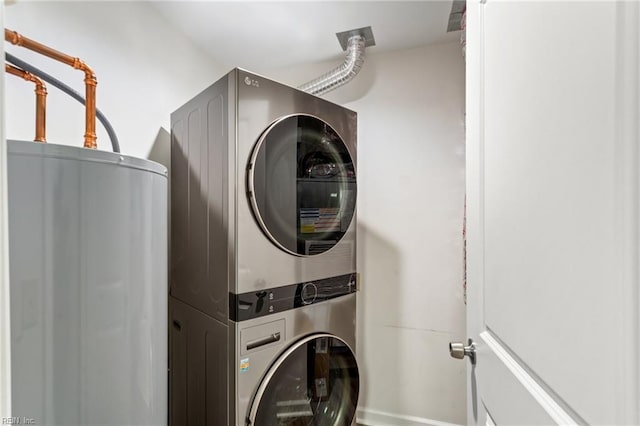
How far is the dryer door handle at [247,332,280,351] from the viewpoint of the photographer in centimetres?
112

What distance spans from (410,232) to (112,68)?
5.56 ft

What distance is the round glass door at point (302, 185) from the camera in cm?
117

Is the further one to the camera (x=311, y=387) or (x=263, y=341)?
(x=311, y=387)

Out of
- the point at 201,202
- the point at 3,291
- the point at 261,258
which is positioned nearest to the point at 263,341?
the point at 261,258

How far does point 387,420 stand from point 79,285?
6.14 feet

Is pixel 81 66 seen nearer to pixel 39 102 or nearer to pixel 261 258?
pixel 39 102

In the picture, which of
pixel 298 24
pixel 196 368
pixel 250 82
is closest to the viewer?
pixel 250 82

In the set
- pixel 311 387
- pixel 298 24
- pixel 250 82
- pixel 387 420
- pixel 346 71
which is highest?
pixel 298 24

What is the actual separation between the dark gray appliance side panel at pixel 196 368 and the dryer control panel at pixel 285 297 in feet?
0.34

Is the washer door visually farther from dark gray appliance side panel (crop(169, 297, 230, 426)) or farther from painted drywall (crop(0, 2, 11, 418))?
painted drywall (crop(0, 2, 11, 418))

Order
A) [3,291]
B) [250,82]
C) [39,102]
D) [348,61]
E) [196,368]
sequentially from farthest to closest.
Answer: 1. [348,61]
2. [196,368]
3. [250,82]
4. [39,102]
5. [3,291]

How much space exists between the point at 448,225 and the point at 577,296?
1464 mm

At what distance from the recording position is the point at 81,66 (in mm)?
1031

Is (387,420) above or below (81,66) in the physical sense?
below
